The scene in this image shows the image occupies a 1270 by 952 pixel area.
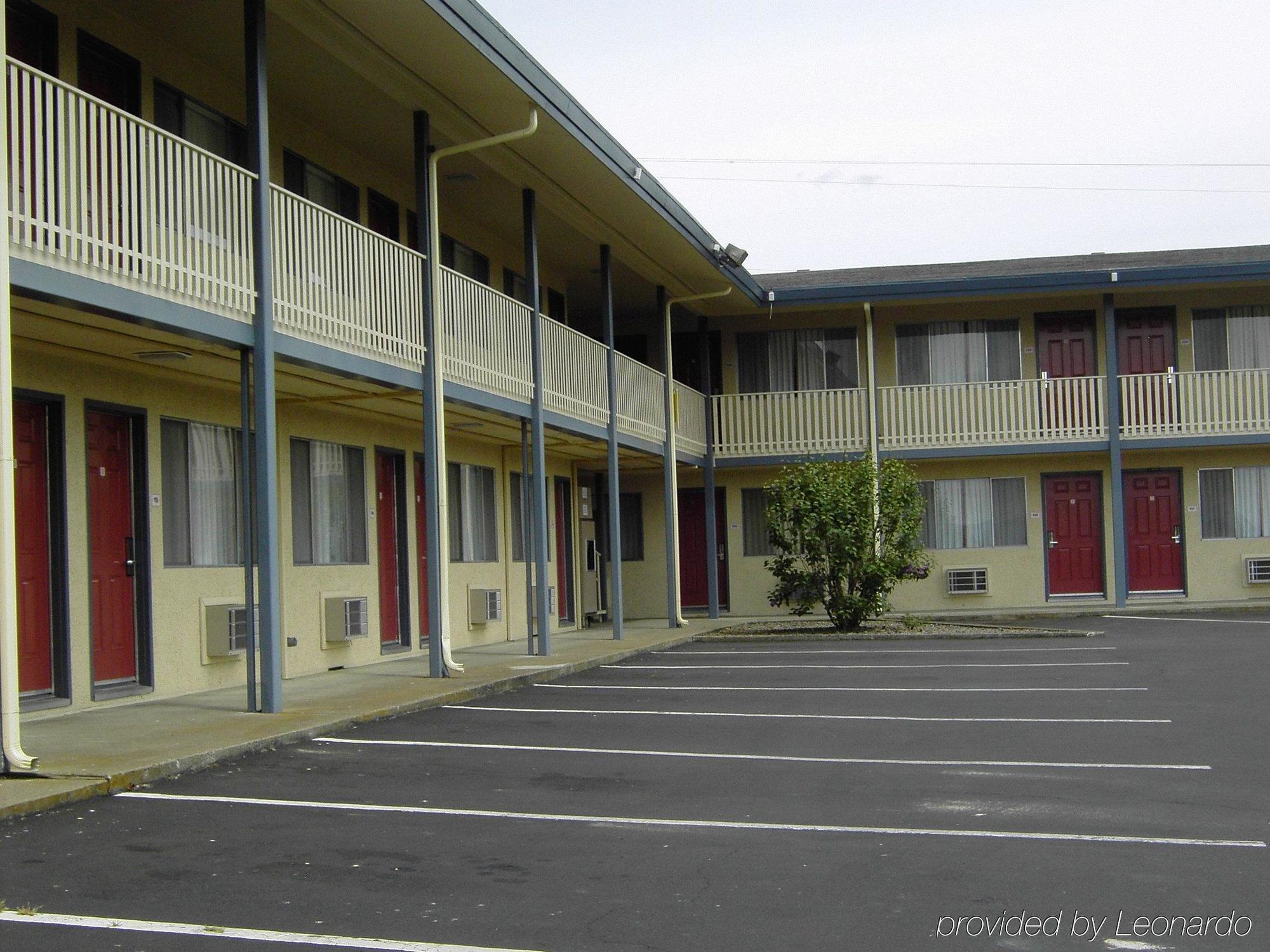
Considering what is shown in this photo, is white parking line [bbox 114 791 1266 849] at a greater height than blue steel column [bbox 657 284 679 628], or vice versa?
blue steel column [bbox 657 284 679 628]

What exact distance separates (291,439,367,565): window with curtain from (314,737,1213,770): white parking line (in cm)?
534

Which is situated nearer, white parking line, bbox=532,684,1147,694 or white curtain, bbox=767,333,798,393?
white parking line, bbox=532,684,1147,694

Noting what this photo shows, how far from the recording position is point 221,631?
42.7ft

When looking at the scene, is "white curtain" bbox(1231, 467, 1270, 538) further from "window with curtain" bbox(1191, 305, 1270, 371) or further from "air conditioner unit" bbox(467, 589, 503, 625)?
"air conditioner unit" bbox(467, 589, 503, 625)

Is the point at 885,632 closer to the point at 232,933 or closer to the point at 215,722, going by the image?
the point at 215,722

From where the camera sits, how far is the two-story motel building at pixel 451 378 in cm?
1064

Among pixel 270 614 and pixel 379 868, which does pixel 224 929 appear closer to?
pixel 379 868

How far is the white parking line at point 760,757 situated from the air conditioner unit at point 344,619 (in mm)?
5206

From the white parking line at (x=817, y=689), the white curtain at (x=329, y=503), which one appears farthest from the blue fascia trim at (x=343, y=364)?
the white parking line at (x=817, y=689)

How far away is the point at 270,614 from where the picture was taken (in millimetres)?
10711

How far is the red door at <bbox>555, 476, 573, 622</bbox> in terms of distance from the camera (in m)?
23.4

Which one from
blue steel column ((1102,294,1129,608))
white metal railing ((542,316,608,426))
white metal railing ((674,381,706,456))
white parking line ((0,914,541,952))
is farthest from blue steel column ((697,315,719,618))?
white parking line ((0,914,541,952))

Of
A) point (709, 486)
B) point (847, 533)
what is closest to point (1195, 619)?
point (847, 533)

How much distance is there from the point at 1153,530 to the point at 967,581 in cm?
366
